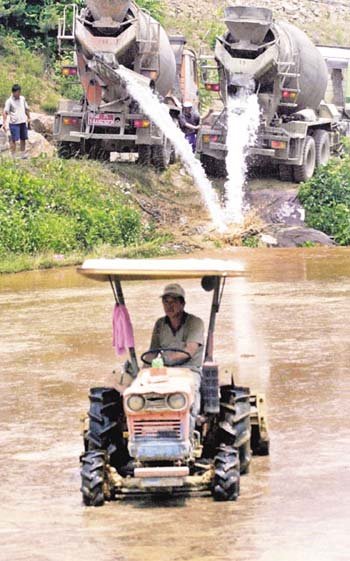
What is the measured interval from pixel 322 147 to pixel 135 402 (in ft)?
77.7

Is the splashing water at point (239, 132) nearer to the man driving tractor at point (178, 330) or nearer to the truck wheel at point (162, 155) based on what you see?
the truck wheel at point (162, 155)

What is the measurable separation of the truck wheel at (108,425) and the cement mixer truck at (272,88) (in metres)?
19.5

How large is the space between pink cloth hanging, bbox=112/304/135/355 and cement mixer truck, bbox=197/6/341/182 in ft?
63.0

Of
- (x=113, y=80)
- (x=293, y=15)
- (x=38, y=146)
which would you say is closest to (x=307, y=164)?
(x=113, y=80)

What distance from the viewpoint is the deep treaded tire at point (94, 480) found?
30.8ft

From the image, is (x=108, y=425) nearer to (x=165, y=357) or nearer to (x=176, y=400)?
(x=165, y=357)

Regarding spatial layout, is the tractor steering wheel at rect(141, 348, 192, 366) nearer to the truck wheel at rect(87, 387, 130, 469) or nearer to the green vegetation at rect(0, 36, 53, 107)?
the truck wheel at rect(87, 387, 130, 469)

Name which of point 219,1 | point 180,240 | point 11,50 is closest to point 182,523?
point 180,240

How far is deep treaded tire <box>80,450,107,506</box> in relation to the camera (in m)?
9.40

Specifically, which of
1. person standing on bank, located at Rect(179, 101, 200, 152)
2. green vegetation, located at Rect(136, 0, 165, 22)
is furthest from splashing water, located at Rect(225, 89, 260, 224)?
green vegetation, located at Rect(136, 0, 165, 22)

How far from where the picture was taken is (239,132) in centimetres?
2992

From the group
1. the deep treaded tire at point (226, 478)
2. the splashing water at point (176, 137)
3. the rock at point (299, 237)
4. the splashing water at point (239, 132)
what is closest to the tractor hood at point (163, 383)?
the deep treaded tire at point (226, 478)

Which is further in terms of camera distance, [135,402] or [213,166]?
[213,166]

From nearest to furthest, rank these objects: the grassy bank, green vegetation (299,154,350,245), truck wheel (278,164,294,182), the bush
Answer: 1. the grassy bank
2. the bush
3. green vegetation (299,154,350,245)
4. truck wheel (278,164,294,182)
